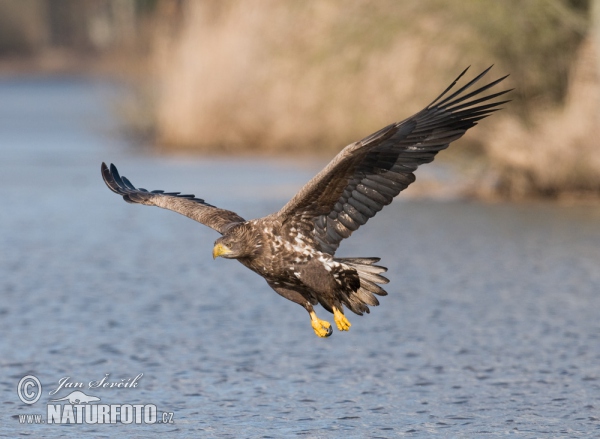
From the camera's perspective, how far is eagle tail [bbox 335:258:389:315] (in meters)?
7.49

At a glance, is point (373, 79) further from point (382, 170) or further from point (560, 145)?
point (382, 170)

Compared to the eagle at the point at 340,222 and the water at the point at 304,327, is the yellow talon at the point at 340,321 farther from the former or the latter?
the water at the point at 304,327

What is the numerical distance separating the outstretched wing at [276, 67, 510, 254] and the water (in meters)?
1.09

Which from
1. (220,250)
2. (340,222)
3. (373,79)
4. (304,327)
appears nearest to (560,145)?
(373,79)

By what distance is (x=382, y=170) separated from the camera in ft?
25.1

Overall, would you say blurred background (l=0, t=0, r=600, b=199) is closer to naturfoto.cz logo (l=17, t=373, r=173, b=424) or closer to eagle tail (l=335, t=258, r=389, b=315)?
eagle tail (l=335, t=258, r=389, b=315)

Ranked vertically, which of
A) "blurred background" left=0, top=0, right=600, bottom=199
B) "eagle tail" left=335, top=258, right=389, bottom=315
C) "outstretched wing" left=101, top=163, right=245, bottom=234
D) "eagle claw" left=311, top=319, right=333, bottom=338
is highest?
"blurred background" left=0, top=0, right=600, bottom=199

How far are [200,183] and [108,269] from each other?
559 centimetres

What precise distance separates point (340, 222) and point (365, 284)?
0.47 m

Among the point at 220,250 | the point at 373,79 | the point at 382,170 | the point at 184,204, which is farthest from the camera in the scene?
the point at 373,79
